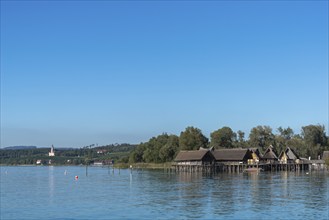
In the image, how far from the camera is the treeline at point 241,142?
428 ft

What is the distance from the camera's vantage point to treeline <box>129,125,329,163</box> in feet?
428

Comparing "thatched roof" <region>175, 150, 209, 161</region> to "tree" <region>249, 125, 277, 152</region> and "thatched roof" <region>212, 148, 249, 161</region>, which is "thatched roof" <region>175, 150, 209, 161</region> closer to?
"thatched roof" <region>212, 148, 249, 161</region>

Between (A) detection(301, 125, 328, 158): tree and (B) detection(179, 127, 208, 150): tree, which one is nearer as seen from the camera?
(B) detection(179, 127, 208, 150): tree

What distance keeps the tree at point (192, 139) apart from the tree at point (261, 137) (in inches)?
583

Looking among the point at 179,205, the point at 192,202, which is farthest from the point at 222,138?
the point at 179,205

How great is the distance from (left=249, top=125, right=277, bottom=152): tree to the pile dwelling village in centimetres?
2148

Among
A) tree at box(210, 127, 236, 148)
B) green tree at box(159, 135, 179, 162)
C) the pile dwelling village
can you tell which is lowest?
the pile dwelling village

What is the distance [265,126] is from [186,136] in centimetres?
2516

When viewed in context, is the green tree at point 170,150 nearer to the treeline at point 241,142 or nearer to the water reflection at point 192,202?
the treeline at point 241,142

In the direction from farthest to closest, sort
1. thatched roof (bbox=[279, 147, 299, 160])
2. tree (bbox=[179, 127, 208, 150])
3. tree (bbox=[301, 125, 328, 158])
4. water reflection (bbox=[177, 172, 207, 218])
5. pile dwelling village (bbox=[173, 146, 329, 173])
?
1. tree (bbox=[301, 125, 328, 158])
2. tree (bbox=[179, 127, 208, 150])
3. thatched roof (bbox=[279, 147, 299, 160])
4. pile dwelling village (bbox=[173, 146, 329, 173])
5. water reflection (bbox=[177, 172, 207, 218])

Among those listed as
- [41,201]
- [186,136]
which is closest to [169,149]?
[186,136]

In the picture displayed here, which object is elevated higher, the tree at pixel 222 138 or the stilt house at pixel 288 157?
the tree at pixel 222 138

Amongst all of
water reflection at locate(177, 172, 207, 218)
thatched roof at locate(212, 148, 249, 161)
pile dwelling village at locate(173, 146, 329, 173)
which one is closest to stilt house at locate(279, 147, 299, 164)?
pile dwelling village at locate(173, 146, 329, 173)

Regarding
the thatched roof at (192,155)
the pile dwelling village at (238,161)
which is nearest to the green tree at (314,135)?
the pile dwelling village at (238,161)
